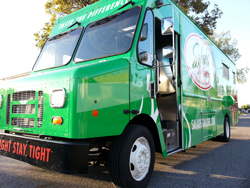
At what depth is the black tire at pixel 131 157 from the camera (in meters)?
2.71

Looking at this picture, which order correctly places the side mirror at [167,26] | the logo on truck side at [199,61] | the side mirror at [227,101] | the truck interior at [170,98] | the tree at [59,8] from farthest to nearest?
the tree at [59,8]
the side mirror at [227,101]
the logo on truck side at [199,61]
the truck interior at [170,98]
the side mirror at [167,26]

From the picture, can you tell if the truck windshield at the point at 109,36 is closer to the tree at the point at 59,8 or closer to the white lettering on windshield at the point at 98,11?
the white lettering on windshield at the point at 98,11

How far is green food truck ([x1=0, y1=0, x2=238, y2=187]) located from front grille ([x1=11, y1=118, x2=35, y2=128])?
0.01 metres

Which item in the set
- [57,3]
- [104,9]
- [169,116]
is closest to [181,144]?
[169,116]

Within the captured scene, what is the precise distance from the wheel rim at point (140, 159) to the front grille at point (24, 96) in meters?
1.52

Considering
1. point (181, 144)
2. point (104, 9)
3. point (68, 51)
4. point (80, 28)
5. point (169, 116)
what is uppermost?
point (104, 9)

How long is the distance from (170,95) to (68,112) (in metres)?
2.72

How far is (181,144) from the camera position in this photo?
425 cm

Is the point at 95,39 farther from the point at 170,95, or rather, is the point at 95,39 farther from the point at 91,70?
the point at 170,95

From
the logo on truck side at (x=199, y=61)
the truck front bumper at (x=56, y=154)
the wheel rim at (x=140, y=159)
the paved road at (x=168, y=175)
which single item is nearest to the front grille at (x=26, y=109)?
the truck front bumper at (x=56, y=154)

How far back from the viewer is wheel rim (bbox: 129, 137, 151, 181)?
297cm

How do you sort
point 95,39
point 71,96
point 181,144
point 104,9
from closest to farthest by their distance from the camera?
point 71,96 → point 95,39 → point 104,9 → point 181,144

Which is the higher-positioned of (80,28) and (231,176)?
(80,28)

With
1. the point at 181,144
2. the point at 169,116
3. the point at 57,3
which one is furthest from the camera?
the point at 57,3
